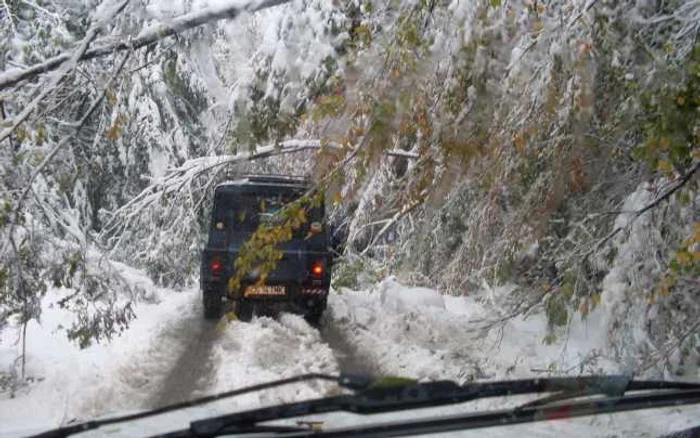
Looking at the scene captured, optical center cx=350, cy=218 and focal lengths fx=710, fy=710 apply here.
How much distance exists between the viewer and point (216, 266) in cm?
1177

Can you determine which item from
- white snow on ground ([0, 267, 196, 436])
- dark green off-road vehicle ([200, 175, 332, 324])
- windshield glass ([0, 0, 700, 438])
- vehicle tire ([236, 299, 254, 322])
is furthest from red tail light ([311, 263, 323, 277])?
white snow on ground ([0, 267, 196, 436])

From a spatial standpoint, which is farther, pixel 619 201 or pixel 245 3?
pixel 619 201

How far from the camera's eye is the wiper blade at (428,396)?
236 centimetres

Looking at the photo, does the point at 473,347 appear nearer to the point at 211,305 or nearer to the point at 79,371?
the point at 79,371

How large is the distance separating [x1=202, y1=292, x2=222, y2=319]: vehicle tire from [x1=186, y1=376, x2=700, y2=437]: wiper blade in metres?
9.84

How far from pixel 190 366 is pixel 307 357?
1.44m

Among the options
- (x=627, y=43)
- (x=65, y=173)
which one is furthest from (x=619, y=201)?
(x=65, y=173)

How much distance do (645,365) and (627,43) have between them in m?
2.52

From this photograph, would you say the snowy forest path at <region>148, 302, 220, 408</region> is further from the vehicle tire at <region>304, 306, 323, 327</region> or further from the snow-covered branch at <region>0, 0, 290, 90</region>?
the snow-covered branch at <region>0, 0, 290, 90</region>

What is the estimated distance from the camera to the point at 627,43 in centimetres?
562

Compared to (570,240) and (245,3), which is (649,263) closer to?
(570,240)

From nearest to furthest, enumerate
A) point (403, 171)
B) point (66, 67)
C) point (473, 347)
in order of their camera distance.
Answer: point (66, 67), point (473, 347), point (403, 171)

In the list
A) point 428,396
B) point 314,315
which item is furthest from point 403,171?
point 428,396

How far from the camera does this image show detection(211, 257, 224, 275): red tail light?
462 inches
